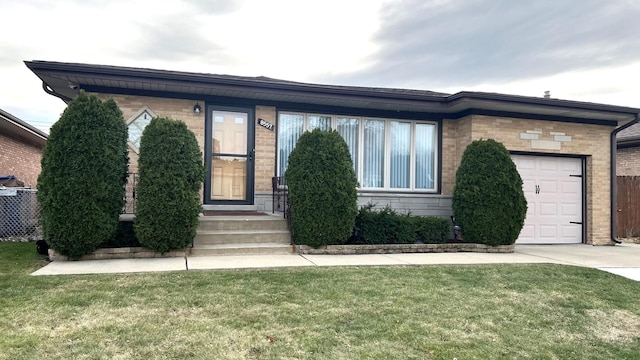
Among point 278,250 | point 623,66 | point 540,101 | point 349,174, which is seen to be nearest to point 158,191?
point 278,250

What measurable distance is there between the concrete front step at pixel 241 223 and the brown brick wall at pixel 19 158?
8.59 metres

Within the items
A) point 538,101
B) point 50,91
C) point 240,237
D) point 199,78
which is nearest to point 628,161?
point 538,101

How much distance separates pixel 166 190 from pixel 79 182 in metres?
1.18

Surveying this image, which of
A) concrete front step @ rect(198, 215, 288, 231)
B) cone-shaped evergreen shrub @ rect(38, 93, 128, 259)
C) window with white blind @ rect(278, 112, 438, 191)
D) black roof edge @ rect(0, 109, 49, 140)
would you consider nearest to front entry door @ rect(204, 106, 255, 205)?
window with white blind @ rect(278, 112, 438, 191)

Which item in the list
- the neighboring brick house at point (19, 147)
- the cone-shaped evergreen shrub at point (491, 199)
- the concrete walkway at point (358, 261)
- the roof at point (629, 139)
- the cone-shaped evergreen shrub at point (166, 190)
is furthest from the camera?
the roof at point (629, 139)

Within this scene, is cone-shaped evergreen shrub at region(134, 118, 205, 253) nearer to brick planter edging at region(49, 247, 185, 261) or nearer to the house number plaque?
brick planter edging at region(49, 247, 185, 261)

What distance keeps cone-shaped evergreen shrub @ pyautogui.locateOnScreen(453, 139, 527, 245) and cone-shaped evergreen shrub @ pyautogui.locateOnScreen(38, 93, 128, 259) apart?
6245mm

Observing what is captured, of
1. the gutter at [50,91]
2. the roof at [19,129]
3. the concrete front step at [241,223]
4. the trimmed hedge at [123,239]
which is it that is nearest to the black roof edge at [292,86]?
the gutter at [50,91]

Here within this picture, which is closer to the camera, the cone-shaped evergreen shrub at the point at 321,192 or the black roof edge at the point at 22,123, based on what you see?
the cone-shaped evergreen shrub at the point at 321,192

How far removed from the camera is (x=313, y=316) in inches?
153

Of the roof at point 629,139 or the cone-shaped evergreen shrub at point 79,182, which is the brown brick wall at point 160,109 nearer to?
the cone-shaped evergreen shrub at point 79,182

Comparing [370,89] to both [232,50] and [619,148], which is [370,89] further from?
[619,148]

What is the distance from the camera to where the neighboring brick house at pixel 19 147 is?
1207 cm

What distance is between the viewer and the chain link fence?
333 inches
